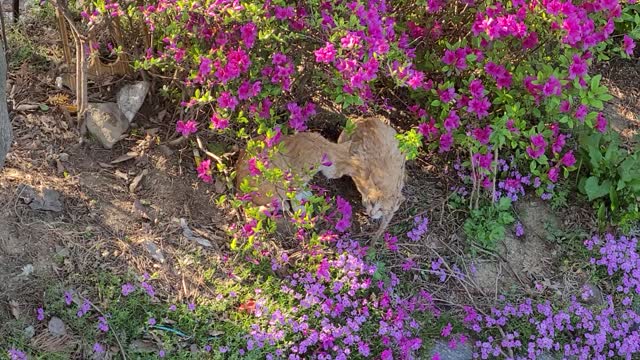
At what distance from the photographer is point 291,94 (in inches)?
137

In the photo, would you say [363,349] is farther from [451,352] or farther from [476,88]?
[476,88]

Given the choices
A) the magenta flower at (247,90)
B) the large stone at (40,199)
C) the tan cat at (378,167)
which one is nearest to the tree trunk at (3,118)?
the large stone at (40,199)

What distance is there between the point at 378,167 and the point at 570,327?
1.25 m

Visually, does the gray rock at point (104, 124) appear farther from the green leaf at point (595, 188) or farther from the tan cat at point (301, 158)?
the green leaf at point (595, 188)

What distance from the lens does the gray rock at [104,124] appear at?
344 cm

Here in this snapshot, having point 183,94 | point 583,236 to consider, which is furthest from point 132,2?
point 583,236

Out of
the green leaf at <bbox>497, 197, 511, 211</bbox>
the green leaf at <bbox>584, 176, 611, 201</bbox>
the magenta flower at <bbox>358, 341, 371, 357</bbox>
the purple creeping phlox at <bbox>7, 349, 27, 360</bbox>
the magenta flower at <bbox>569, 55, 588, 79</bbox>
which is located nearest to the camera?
the purple creeping phlox at <bbox>7, 349, 27, 360</bbox>

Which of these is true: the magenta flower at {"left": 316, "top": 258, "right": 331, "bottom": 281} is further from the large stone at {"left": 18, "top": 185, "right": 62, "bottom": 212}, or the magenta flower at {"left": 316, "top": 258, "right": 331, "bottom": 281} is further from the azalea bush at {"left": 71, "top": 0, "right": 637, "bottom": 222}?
the large stone at {"left": 18, "top": 185, "right": 62, "bottom": 212}

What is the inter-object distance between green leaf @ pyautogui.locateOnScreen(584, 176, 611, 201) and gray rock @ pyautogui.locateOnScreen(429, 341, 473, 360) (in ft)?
4.02

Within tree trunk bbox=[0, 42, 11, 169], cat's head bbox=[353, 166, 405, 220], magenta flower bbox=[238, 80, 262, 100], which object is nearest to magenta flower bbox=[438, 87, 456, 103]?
cat's head bbox=[353, 166, 405, 220]

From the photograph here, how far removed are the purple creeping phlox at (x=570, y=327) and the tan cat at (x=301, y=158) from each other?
0.98 metres

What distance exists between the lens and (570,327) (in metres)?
3.51

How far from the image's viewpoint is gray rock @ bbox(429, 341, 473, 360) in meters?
3.29

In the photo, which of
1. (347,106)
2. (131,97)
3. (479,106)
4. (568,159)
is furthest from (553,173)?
(131,97)
